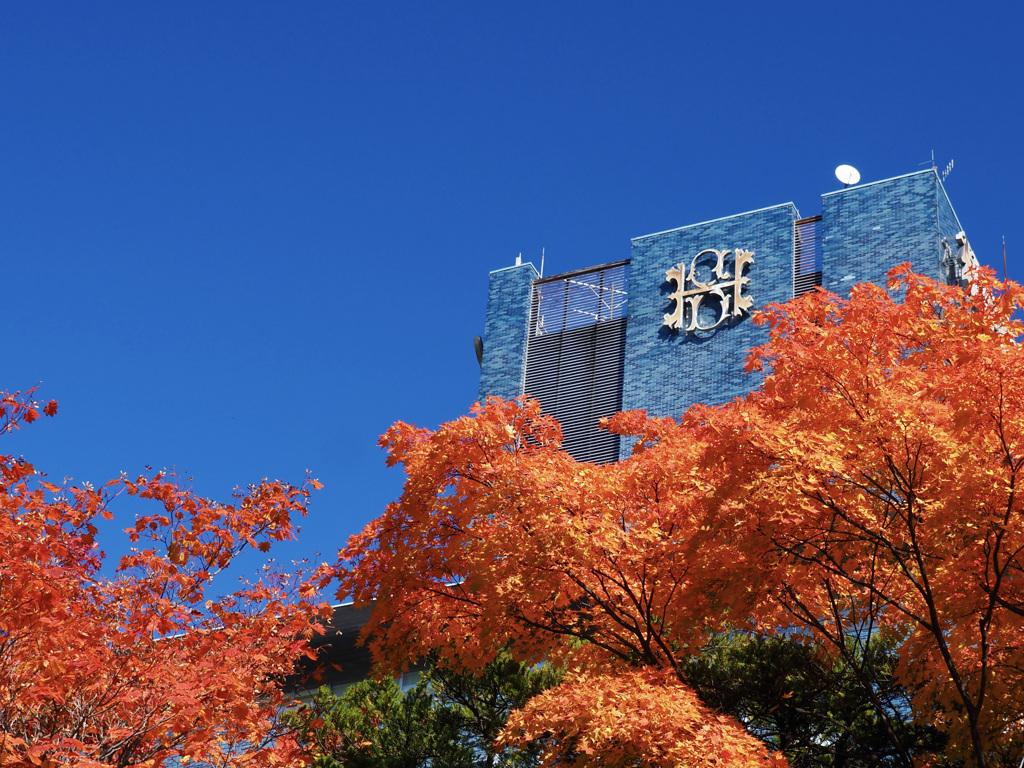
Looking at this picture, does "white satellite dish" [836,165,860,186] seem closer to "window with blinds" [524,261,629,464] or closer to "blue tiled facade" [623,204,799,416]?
"blue tiled facade" [623,204,799,416]

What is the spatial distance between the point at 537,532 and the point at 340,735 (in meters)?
7.61

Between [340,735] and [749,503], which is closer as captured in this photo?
[749,503]

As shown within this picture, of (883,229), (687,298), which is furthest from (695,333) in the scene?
(883,229)

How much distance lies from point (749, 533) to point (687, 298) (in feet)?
94.1

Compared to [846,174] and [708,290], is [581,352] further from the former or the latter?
[846,174]

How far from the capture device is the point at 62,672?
10.4m

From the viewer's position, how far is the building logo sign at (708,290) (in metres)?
37.6

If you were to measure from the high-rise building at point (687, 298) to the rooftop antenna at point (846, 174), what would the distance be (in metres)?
0.43

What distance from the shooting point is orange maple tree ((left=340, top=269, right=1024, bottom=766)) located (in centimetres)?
1003

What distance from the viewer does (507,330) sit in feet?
137

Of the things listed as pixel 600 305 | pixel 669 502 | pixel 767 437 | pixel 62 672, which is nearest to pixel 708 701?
pixel 669 502

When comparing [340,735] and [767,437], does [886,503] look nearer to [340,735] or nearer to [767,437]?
[767,437]

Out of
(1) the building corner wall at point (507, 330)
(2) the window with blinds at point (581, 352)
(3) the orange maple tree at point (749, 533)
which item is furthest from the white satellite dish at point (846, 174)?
(3) the orange maple tree at point (749, 533)

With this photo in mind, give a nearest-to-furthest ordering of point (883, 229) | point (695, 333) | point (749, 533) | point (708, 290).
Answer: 1. point (749, 533)
2. point (883, 229)
3. point (695, 333)
4. point (708, 290)
